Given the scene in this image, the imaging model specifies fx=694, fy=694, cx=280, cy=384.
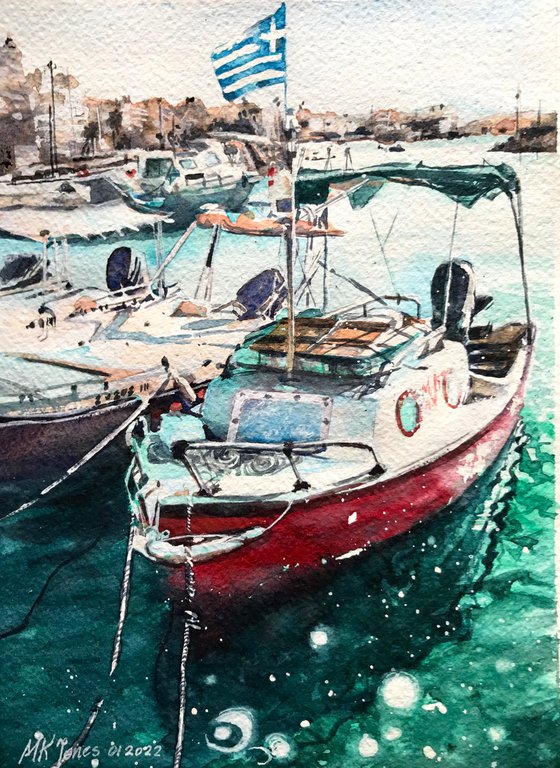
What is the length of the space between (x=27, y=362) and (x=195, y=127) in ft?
2.91

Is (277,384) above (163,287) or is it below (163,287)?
below

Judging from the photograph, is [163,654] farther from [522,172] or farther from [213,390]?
[522,172]

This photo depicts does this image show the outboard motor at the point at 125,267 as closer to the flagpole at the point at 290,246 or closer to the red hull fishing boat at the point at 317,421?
the red hull fishing boat at the point at 317,421

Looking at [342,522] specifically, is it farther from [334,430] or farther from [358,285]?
[358,285]

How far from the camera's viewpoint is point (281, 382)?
2145mm

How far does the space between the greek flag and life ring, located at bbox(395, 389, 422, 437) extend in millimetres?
Result: 1013


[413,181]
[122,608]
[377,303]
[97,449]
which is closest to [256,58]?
[413,181]

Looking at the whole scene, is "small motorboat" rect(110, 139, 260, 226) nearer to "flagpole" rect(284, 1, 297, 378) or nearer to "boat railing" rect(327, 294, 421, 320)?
"flagpole" rect(284, 1, 297, 378)

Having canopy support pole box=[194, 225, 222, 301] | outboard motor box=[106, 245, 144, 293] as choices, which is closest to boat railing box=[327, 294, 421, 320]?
canopy support pole box=[194, 225, 222, 301]

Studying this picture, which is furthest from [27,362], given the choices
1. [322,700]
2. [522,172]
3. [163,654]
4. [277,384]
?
[522,172]

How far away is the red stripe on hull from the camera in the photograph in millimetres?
2068

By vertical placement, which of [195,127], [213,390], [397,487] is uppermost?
[195,127]

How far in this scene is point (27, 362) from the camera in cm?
214

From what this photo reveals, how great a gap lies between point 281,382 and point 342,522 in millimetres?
463
